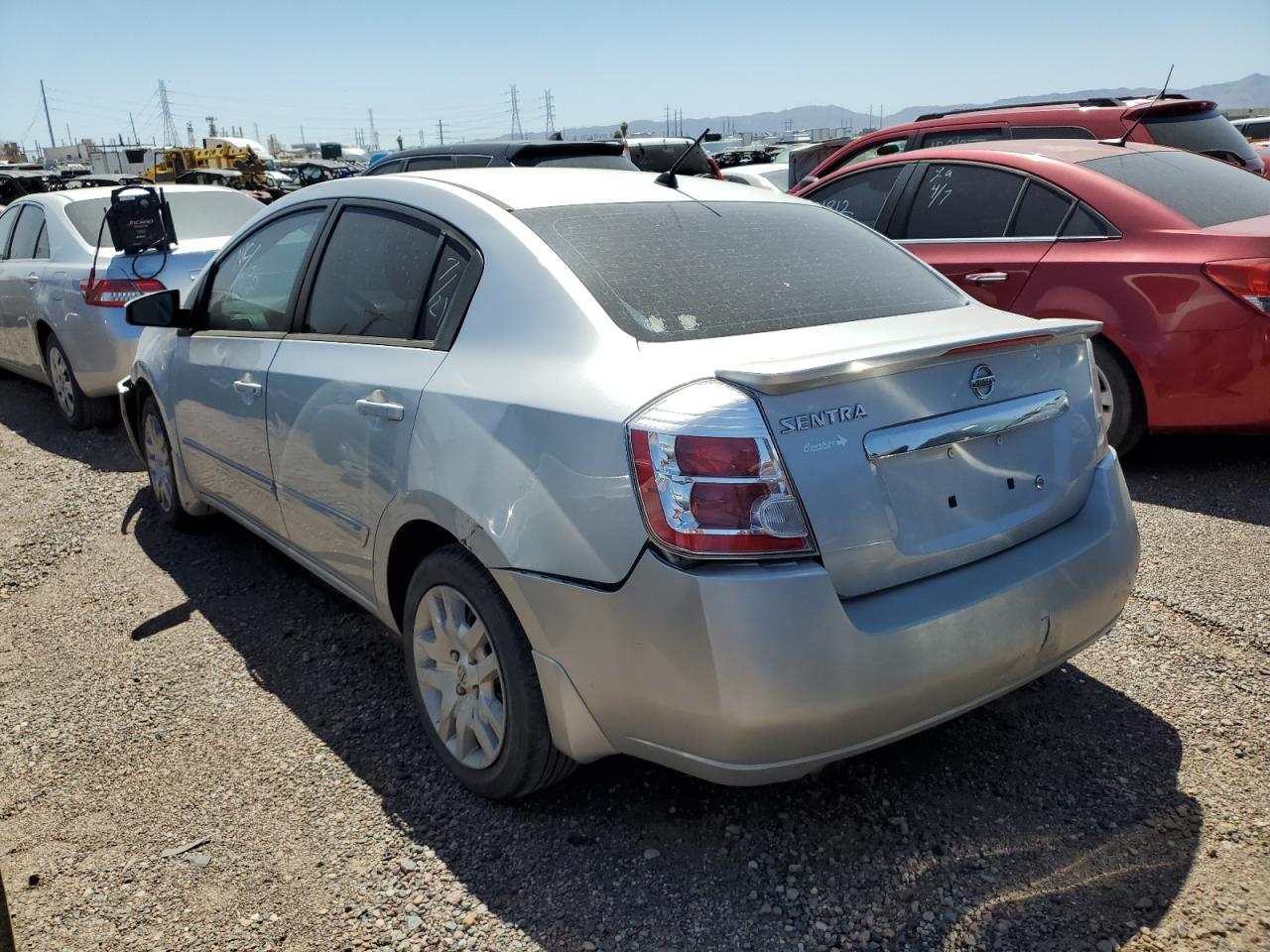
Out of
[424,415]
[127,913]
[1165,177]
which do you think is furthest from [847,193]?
[127,913]

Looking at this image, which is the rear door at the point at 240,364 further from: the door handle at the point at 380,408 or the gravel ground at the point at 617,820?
the door handle at the point at 380,408

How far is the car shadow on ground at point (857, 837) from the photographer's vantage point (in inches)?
90.8

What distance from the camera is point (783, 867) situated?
8.17 ft

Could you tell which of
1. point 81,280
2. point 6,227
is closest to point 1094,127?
point 81,280

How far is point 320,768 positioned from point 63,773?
78 centimetres

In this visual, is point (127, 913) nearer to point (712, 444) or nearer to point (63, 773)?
point (63, 773)

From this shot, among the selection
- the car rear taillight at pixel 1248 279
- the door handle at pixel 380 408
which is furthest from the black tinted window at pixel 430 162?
the door handle at pixel 380 408

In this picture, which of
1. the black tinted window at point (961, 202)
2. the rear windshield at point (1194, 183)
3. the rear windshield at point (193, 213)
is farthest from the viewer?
the rear windshield at point (193, 213)

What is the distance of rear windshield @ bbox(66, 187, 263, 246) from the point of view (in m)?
7.25

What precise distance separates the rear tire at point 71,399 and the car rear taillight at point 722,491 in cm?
603

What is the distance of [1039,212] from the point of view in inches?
214

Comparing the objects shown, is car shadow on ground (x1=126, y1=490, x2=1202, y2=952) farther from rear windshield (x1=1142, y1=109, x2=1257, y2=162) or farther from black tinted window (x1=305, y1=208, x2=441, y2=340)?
rear windshield (x1=1142, y1=109, x2=1257, y2=162)

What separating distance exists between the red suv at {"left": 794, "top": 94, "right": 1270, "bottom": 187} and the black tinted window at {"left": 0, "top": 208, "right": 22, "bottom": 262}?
5937 millimetres

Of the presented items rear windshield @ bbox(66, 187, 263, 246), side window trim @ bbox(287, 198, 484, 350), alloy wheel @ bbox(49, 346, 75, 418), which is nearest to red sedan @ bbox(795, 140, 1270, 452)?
side window trim @ bbox(287, 198, 484, 350)
